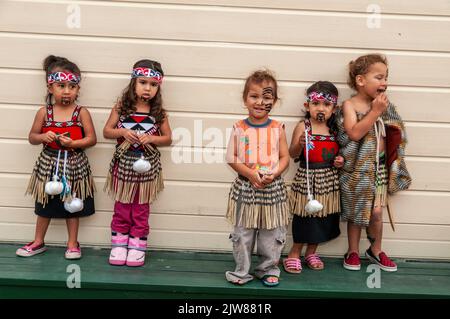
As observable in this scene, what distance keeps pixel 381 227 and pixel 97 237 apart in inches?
73.0

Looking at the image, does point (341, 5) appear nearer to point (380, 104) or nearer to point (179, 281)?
point (380, 104)

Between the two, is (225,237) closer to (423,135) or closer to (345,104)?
(345,104)

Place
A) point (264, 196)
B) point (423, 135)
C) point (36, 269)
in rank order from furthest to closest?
point (423, 135) → point (36, 269) → point (264, 196)

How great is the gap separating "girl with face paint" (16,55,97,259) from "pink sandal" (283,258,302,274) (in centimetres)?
131

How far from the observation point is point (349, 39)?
3.36 metres

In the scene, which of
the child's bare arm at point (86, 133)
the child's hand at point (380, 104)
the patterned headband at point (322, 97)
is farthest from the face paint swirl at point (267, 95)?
the child's bare arm at point (86, 133)

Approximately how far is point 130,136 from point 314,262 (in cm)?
139

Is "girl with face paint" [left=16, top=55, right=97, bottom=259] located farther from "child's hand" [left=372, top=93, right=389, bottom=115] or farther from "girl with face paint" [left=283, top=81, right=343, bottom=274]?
"child's hand" [left=372, top=93, right=389, bottom=115]

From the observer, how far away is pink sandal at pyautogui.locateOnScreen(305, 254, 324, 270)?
340 cm

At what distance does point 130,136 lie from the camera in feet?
10.4

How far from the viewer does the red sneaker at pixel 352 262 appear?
3400 millimetres

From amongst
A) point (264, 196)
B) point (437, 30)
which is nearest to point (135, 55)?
point (264, 196)

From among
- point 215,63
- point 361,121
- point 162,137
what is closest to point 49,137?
point 162,137
